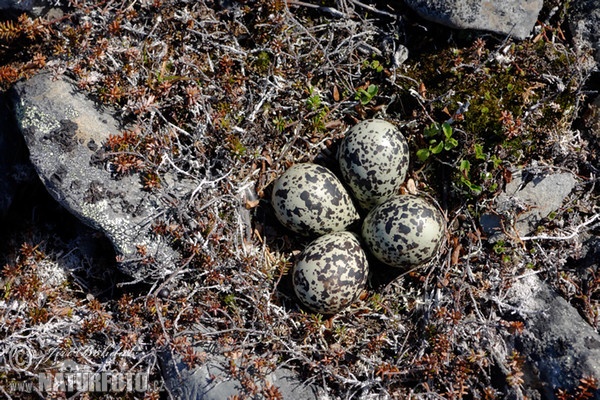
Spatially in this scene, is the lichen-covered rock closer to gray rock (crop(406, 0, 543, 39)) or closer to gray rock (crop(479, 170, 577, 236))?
gray rock (crop(479, 170, 577, 236))

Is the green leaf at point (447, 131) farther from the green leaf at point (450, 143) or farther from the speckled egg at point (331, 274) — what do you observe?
the speckled egg at point (331, 274)

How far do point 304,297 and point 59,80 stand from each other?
2462 mm

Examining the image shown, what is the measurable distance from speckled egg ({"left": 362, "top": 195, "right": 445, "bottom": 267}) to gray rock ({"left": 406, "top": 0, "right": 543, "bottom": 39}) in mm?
1458

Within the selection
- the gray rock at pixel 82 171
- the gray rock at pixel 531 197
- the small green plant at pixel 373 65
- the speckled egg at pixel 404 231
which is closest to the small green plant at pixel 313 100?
the small green plant at pixel 373 65

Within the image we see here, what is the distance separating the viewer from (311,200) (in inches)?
152

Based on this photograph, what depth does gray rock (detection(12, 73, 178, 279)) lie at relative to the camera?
12.3ft

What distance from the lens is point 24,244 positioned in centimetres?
404

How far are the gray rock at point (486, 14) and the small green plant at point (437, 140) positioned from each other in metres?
0.81

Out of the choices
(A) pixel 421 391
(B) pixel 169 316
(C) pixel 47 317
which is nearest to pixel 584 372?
(A) pixel 421 391

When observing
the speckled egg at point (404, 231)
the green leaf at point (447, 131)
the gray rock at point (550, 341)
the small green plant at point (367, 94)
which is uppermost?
the small green plant at point (367, 94)

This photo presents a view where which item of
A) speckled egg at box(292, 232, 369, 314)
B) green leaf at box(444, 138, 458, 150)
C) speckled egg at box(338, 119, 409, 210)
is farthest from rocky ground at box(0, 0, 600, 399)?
speckled egg at box(338, 119, 409, 210)

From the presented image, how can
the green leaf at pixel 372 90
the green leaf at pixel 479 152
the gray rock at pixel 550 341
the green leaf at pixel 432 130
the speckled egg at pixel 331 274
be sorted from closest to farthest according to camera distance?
the gray rock at pixel 550 341 → the speckled egg at pixel 331 274 → the green leaf at pixel 479 152 → the green leaf at pixel 432 130 → the green leaf at pixel 372 90

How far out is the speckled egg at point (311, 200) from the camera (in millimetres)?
3869

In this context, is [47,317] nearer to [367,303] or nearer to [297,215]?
[297,215]
